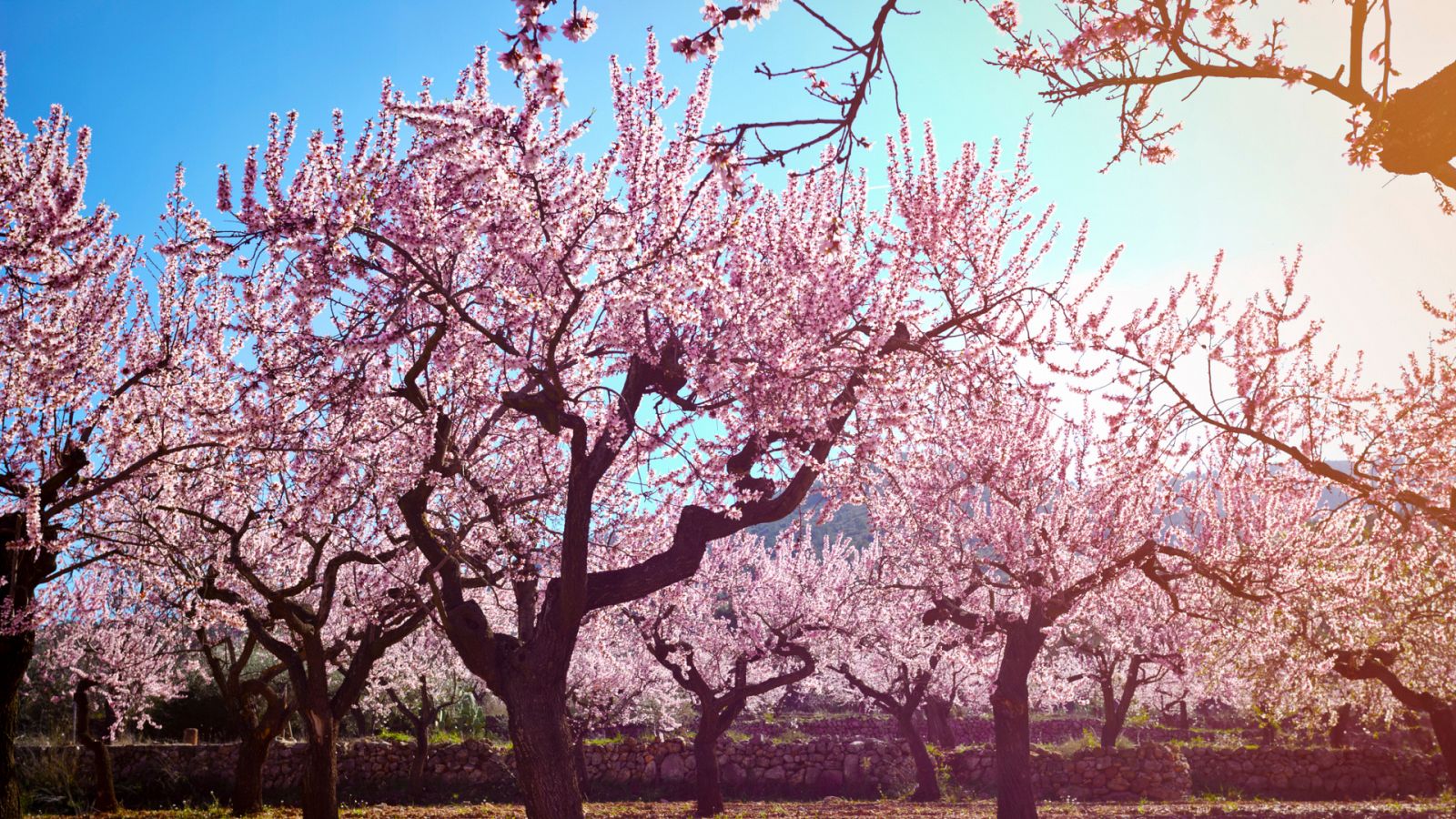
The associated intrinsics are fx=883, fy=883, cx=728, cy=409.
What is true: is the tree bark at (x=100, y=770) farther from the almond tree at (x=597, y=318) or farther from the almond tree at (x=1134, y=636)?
the almond tree at (x=1134, y=636)

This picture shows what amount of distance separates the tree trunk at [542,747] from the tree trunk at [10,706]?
5.78 metres

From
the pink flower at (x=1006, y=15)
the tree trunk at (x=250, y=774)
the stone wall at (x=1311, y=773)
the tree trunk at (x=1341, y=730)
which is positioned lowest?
the stone wall at (x=1311, y=773)

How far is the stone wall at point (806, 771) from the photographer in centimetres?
1875

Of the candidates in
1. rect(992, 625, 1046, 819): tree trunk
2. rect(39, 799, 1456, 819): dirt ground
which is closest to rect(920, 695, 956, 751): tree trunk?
rect(39, 799, 1456, 819): dirt ground

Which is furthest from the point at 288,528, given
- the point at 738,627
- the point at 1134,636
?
the point at 1134,636

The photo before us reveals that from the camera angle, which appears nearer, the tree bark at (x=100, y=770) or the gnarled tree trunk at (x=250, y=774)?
the gnarled tree trunk at (x=250, y=774)

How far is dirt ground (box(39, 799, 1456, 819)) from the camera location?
1436cm

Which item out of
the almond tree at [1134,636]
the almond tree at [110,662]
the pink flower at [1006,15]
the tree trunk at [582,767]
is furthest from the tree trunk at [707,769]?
the pink flower at [1006,15]

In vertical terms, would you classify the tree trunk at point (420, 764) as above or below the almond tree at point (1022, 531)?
below

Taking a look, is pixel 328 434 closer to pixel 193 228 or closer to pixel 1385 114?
pixel 193 228

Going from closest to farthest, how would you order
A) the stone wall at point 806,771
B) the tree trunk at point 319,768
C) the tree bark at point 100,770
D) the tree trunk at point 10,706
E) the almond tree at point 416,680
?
the tree trunk at point 10,706 < the tree trunk at point 319,768 < the tree bark at point 100,770 < the stone wall at point 806,771 < the almond tree at point 416,680

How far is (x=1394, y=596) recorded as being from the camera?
446 inches

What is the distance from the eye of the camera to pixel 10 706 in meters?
9.27

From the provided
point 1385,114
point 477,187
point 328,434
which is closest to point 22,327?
point 328,434
